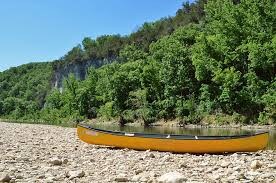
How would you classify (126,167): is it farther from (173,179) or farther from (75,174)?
(173,179)

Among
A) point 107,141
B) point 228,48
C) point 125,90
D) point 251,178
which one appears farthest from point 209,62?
point 251,178

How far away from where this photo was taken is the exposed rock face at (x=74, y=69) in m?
144

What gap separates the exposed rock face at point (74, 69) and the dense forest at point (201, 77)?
25.3 meters

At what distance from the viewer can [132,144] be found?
23406mm

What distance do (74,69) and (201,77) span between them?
289 ft

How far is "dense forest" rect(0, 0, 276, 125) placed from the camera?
6219 centimetres

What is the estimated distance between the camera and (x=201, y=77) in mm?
71000

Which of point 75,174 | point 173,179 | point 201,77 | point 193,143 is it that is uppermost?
point 201,77

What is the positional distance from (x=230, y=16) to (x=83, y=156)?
5503cm

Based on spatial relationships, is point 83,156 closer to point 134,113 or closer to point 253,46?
point 253,46

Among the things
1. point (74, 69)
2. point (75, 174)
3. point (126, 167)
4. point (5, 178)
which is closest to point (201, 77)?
point (126, 167)

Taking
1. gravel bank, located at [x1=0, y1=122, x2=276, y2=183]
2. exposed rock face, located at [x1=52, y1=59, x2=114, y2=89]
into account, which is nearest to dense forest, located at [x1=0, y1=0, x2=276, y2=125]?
exposed rock face, located at [x1=52, y1=59, x2=114, y2=89]

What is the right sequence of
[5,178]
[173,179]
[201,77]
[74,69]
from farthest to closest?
[74,69] → [201,77] → [5,178] → [173,179]

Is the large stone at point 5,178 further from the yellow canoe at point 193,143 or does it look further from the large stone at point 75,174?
the yellow canoe at point 193,143
